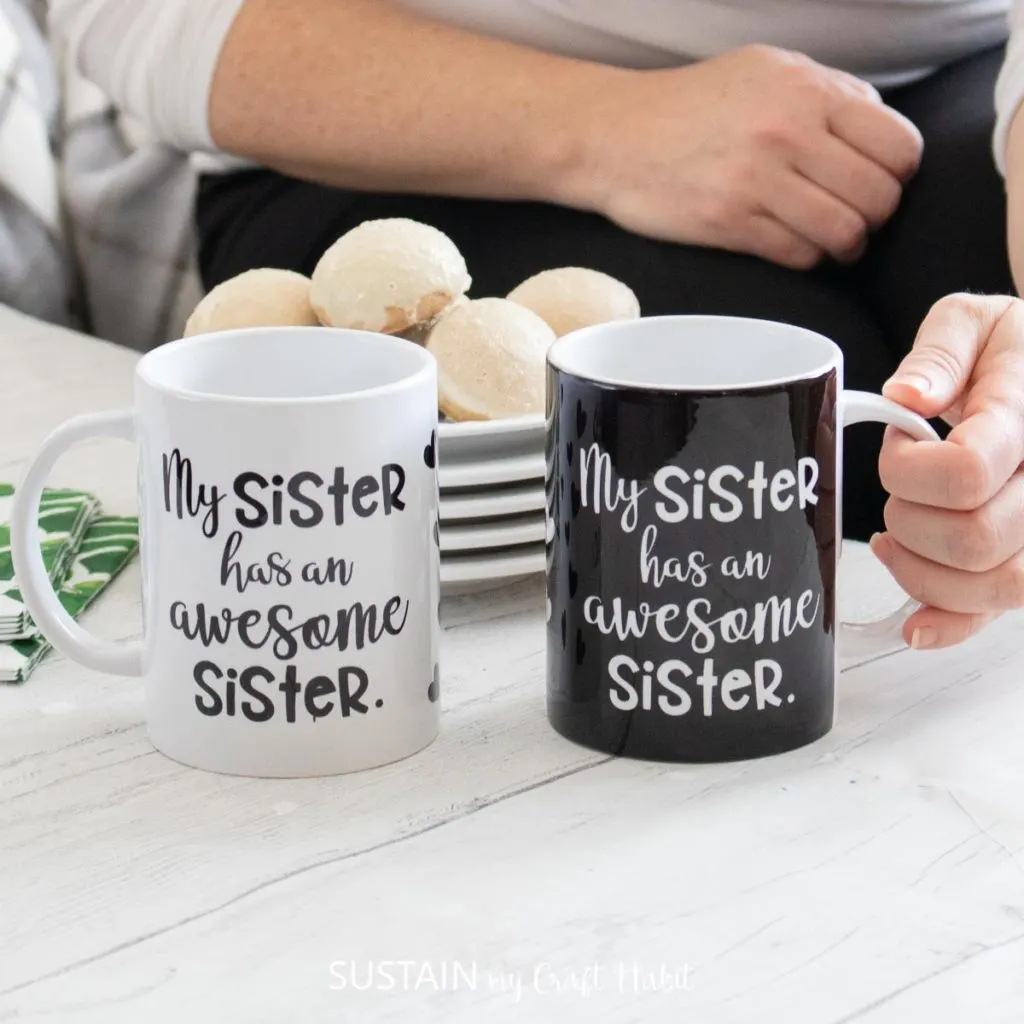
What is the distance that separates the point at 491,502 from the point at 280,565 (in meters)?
0.17

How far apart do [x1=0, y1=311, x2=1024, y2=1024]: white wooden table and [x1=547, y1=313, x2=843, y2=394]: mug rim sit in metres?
0.14

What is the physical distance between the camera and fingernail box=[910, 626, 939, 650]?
0.62 meters

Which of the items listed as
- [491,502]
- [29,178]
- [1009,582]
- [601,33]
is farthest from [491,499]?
[29,178]

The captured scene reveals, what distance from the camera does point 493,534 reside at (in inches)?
27.6

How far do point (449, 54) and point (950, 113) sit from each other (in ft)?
1.18

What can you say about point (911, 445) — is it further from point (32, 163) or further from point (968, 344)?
point (32, 163)

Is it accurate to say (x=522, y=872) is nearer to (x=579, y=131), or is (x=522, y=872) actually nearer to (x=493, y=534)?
(x=493, y=534)

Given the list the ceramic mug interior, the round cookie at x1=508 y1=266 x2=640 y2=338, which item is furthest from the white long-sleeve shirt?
the ceramic mug interior

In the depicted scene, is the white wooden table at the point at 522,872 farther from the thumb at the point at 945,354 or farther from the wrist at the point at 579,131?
the wrist at the point at 579,131

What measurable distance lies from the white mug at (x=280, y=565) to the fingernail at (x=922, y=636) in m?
0.19

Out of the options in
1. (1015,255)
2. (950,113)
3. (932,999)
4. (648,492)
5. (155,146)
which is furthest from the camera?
(155,146)

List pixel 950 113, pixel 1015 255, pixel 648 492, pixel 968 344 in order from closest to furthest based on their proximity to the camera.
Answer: pixel 648 492, pixel 968 344, pixel 1015 255, pixel 950 113

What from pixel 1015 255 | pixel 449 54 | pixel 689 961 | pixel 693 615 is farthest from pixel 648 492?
pixel 449 54

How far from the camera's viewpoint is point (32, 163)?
5.24 feet
